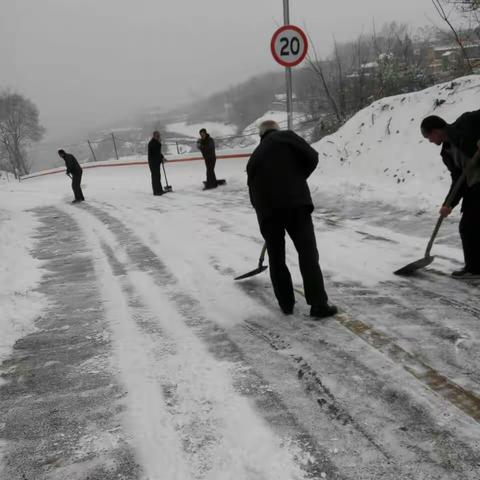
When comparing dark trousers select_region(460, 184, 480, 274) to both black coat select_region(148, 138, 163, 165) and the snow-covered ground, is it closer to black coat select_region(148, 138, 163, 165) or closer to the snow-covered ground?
the snow-covered ground

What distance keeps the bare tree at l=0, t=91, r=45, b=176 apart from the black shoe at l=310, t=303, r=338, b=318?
6254 centimetres

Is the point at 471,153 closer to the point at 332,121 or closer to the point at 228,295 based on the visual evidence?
the point at 228,295

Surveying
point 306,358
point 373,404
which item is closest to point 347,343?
point 306,358

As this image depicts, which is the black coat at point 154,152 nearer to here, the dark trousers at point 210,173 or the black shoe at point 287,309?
the dark trousers at point 210,173

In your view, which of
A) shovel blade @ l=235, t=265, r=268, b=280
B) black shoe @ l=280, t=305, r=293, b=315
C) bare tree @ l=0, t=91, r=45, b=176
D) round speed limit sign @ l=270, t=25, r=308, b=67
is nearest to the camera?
black shoe @ l=280, t=305, r=293, b=315

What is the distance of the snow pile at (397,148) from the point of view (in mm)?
8023

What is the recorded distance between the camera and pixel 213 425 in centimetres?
244

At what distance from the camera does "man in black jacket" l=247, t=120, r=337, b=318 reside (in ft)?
11.5

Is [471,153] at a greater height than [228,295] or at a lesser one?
greater

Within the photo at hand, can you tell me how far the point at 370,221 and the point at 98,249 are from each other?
13.6 ft

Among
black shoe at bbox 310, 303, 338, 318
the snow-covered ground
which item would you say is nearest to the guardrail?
the snow-covered ground

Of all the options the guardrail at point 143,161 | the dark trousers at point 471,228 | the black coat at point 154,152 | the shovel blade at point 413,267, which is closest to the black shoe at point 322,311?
the shovel blade at point 413,267

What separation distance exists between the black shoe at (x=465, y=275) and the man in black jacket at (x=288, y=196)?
58.0 inches

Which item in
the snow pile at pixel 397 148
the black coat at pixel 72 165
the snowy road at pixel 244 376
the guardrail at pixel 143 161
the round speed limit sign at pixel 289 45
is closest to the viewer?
the snowy road at pixel 244 376
